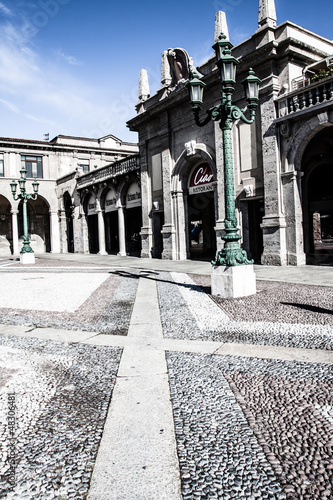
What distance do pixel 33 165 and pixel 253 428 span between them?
124ft

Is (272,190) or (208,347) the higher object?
(272,190)

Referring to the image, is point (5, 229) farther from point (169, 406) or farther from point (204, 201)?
point (169, 406)

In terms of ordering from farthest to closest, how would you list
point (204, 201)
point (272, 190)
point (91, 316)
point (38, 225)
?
point (38, 225)
point (204, 201)
point (272, 190)
point (91, 316)

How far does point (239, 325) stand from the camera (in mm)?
5383

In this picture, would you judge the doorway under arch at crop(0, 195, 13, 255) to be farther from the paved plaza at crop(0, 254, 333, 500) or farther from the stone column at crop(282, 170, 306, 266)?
the paved plaza at crop(0, 254, 333, 500)

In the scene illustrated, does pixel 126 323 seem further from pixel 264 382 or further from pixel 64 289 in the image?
pixel 64 289

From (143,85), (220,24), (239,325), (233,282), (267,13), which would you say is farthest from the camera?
(143,85)

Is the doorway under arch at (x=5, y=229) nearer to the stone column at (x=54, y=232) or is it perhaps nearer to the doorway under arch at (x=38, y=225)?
the doorway under arch at (x=38, y=225)

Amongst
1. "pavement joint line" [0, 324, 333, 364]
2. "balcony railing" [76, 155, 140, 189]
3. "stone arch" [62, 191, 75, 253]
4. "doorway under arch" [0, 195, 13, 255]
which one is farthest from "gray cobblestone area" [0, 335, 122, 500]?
"doorway under arch" [0, 195, 13, 255]

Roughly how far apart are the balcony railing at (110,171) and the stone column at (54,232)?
6596mm

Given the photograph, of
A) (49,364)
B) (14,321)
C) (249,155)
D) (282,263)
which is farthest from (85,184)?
(49,364)

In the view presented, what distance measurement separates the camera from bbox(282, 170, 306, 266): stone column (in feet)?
45.3

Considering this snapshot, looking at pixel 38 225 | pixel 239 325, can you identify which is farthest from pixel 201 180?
pixel 38 225

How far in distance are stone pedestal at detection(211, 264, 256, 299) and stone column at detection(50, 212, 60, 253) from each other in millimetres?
31517
